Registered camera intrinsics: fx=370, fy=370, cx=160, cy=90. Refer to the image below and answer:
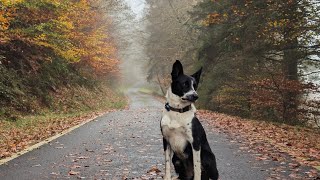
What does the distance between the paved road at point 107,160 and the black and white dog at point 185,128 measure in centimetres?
164

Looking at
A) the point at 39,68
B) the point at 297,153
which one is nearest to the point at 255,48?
the point at 297,153

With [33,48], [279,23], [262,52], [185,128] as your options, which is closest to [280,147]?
[185,128]

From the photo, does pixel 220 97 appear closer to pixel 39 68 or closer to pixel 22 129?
pixel 39 68

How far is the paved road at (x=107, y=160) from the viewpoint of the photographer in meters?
6.85

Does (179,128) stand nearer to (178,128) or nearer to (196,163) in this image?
(178,128)

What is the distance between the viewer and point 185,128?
4.93 m

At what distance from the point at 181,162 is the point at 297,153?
490cm

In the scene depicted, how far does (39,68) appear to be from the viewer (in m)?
21.8

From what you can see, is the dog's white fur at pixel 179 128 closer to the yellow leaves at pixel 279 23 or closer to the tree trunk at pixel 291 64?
the tree trunk at pixel 291 64

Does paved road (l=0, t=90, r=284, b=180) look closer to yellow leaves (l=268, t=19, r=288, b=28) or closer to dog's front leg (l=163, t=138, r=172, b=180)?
dog's front leg (l=163, t=138, r=172, b=180)

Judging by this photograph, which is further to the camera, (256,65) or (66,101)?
(66,101)

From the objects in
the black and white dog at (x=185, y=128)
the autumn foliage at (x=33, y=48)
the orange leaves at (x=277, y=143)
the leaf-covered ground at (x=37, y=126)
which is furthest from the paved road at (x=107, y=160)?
the autumn foliage at (x=33, y=48)

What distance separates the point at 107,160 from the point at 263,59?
46.2ft

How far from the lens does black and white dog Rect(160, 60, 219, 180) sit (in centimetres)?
491
